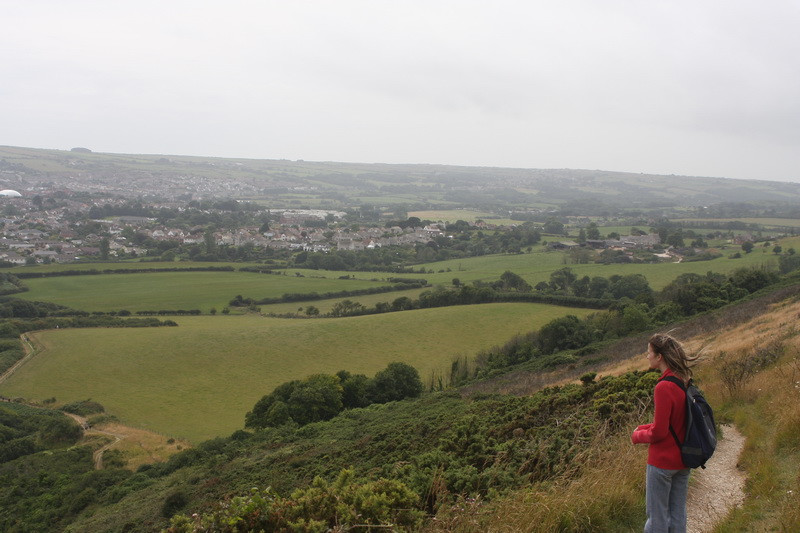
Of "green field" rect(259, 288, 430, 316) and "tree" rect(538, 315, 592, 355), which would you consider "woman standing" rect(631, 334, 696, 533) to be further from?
"green field" rect(259, 288, 430, 316)

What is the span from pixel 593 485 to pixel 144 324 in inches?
2016

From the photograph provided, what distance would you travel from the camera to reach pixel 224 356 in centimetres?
4194

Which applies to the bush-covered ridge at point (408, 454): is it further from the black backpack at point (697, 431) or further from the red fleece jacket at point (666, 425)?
the black backpack at point (697, 431)

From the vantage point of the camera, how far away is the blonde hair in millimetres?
4316

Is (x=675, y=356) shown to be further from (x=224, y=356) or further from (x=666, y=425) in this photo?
(x=224, y=356)

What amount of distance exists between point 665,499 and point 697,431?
0.73 meters

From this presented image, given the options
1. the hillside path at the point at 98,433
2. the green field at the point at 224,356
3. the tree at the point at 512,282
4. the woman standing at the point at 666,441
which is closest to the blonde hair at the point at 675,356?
the woman standing at the point at 666,441

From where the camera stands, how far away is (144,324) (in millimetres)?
49688

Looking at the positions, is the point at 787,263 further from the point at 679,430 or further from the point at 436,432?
the point at 679,430

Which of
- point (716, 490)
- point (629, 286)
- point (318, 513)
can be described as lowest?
point (629, 286)

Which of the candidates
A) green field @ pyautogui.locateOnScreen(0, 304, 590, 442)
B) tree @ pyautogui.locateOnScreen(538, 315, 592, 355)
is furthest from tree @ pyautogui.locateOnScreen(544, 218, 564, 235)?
tree @ pyautogui.locateOnScreen(538, 315, 592, 355)

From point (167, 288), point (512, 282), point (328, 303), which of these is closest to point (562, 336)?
point (512, 282)

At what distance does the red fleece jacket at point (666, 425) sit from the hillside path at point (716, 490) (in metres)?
1.39

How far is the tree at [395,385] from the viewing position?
3145 cm
